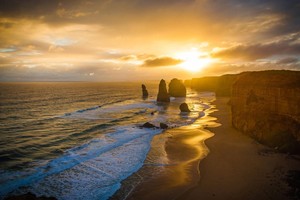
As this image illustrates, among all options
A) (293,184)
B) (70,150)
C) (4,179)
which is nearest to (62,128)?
(70,150)

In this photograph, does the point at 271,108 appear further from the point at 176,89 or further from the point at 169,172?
the point at 176,89

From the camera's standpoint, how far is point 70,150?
22609 mm

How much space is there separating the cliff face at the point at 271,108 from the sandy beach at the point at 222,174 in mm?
1443

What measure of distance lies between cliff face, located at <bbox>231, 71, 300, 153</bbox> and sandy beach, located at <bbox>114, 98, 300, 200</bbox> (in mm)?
1443

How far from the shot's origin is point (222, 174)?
15.6m

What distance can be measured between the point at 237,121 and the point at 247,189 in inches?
672

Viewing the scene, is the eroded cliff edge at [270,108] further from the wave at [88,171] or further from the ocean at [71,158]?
the wave at [88,171]

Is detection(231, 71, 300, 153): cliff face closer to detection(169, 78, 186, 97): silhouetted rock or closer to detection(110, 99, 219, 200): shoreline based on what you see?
detection(110, 99, 219, 200): shoreline

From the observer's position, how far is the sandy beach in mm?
Result: 12930

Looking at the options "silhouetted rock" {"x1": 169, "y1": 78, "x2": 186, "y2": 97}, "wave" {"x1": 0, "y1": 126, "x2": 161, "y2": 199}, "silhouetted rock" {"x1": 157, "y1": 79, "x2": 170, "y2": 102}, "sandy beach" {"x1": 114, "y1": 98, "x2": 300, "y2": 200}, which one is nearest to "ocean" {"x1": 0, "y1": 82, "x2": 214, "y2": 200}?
"wave" {"x1": 0, "y1": 126, "x2": 161, "y2": 199}

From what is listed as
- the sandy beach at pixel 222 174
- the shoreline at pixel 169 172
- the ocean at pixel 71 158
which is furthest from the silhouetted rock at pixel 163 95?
the sandy beach at pixel 222 174

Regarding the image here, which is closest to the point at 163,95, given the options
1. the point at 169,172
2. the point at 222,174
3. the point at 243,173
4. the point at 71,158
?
the point at 71,158

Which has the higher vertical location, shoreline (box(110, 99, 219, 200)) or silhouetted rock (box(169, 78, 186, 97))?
silhouetted rock (box(169, 78, 186, 97))

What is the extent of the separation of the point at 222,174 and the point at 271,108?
11343 millimetres
